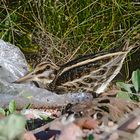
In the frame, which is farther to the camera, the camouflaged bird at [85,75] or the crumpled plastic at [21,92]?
the camouflaged bird at [85,75]

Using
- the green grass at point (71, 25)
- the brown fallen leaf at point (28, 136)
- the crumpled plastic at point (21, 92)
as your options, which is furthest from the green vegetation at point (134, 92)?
the green grass at point (71, 25)

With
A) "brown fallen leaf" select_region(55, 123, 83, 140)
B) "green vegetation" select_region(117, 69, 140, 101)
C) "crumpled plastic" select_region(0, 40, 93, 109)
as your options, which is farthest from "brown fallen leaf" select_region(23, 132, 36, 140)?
"crumpled plastic" select_region(0, 40, 93, 109)

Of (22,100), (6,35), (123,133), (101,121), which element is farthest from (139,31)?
(123,133)

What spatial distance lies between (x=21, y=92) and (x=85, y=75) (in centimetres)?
39

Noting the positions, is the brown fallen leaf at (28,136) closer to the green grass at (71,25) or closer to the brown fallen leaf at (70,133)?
the brown fallen leaf at (70,133)

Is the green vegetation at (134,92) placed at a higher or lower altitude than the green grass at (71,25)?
higher

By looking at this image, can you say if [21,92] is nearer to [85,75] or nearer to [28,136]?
[85,75]

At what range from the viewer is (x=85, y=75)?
298 centimetres

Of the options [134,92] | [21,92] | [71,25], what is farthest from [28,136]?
[71,25]

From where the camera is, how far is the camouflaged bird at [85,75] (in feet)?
9.45

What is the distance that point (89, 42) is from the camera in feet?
14.2

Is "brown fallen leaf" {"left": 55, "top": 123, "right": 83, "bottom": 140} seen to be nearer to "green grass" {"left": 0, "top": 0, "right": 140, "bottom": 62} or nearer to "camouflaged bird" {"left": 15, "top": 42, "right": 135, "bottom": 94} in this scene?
"camouflaged bird" {"left": 15, "top": 42, "right": 135, "bottom": 94}

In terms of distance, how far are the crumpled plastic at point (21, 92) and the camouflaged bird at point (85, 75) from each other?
0.07 meters

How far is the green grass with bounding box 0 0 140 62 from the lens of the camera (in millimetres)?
4305
